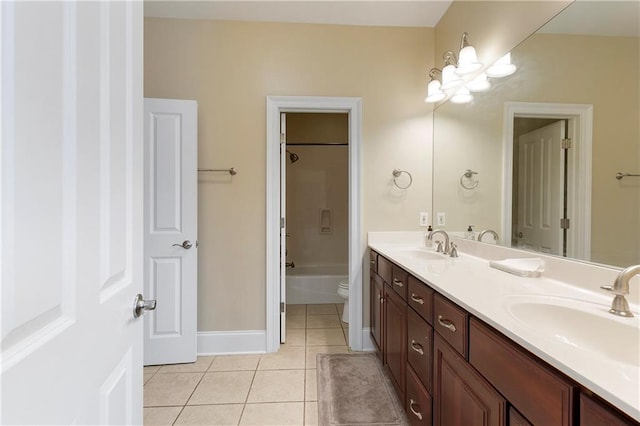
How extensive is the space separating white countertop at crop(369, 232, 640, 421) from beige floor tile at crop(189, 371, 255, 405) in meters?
1.32

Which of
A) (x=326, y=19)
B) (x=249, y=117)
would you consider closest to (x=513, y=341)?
(x=249, y=117)

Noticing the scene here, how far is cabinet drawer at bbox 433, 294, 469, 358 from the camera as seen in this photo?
0.93m

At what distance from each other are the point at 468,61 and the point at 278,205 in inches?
63.5

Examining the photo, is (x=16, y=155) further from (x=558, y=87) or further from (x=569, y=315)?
(x=558, y=87)

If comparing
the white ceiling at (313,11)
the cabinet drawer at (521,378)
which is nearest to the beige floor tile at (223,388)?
the cabinet drawer at (521,378)

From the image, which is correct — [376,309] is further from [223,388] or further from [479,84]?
[479,84]

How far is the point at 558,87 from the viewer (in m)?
1.21

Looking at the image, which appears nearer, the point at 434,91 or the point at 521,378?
the point at 521,378

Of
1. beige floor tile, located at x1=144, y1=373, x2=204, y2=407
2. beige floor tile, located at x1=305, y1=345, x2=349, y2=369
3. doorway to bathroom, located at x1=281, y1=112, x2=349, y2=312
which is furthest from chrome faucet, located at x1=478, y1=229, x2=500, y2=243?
doorway to bathroom, located at x1=281, y1=112, x2=349, y2=312

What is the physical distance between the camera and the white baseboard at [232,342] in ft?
7.22

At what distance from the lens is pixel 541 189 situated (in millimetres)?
1329

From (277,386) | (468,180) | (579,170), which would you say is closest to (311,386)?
(277,386)

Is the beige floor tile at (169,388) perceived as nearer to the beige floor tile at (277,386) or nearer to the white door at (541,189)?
the beige floor tile at (277,386)

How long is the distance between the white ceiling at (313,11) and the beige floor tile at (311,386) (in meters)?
2.69
